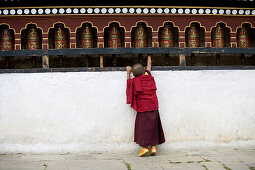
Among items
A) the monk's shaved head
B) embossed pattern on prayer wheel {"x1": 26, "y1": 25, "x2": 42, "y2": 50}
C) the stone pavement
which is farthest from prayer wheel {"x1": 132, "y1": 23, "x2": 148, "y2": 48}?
the stone pavement

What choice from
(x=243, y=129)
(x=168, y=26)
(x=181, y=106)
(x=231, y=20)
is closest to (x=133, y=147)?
(x=181, y=106)

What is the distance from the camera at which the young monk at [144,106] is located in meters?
4.02

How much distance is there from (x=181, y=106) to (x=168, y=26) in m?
3.03

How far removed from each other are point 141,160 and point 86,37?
3.88 m

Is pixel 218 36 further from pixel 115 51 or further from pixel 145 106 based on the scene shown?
pixel 145 106

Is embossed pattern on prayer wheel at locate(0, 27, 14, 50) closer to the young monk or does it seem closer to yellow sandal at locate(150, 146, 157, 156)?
the young monk

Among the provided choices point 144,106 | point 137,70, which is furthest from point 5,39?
point 144,106

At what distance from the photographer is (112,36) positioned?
22.7 feet

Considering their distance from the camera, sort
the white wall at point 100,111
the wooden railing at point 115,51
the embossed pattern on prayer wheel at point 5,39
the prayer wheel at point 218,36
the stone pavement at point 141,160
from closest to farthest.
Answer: the stone pavement at point 141,160 < the white wall at point 100,111 < the wooden railing at point 115,51 < the embossed pattern on prayer wheel at point 5,39 < the prayer wheel at point 218,36

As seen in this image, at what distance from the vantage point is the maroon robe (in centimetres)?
402

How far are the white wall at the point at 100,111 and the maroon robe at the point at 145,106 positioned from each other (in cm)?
33

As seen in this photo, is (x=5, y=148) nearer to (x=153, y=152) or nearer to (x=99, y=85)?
(x=99, y=85)

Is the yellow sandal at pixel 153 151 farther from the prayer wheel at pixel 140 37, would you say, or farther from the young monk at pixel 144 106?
the prayer wheel at pixel 140 37

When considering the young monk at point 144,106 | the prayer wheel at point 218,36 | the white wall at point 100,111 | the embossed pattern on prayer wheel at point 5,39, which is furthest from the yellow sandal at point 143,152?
the embossed pattern on prayer wheel at point 5,39
